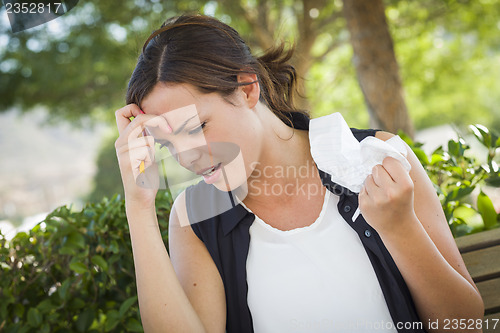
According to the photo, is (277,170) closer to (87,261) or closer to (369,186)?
(369,186)

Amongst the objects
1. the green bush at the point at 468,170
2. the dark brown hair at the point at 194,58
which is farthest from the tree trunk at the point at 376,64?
the dark brown hair at the point at 194,58

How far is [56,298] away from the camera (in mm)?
2268

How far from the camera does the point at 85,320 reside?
2.25 metres

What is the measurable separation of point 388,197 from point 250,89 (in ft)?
2.42

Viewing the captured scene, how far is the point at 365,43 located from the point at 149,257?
3.53 metres

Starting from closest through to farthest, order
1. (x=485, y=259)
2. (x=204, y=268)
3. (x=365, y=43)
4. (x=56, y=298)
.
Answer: (x=204, y=268) → (x=485, y=259) → (x=56, y=298) → (x=365, y=43)

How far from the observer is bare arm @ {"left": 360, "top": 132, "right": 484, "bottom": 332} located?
4.72ft

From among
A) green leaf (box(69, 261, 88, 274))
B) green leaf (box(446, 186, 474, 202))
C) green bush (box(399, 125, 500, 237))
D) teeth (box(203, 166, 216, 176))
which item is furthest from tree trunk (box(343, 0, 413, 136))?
green leaf (box(69, 261, 88, 274))

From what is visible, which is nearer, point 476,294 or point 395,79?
point 476,294

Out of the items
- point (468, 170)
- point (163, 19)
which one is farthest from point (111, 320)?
point (163, 19)

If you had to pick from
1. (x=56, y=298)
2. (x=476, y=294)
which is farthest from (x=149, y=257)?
(x=476, y=294)

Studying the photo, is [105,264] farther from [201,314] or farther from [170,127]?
[170,127]

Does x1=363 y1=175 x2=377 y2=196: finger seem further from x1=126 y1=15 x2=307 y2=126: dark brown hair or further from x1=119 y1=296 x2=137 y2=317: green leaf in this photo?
x1=119 y1=296 x2=137 y2=317: green leaf

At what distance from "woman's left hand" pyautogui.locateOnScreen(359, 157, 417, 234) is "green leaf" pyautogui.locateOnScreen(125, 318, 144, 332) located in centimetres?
122
